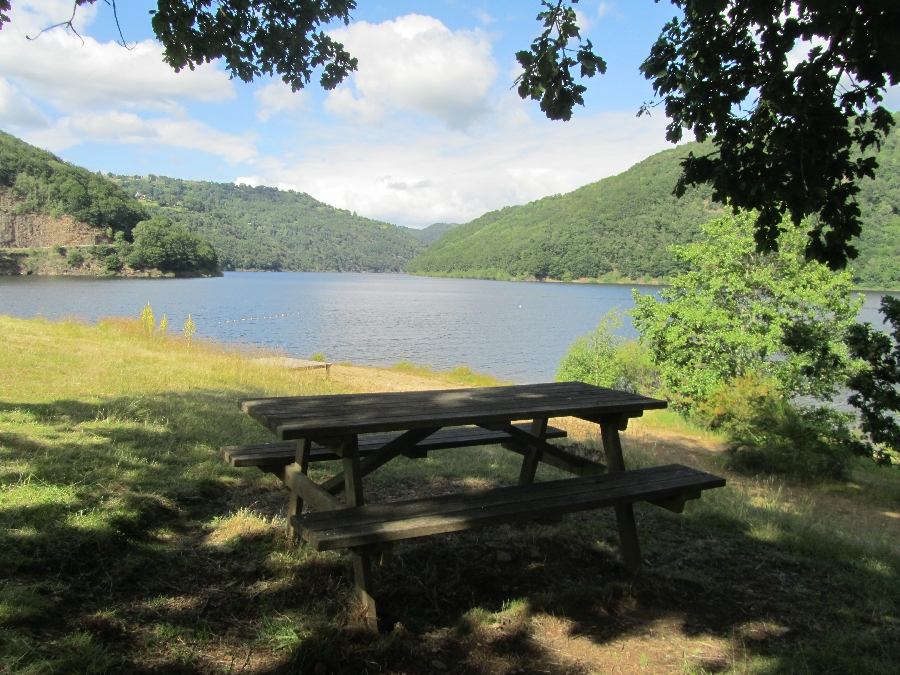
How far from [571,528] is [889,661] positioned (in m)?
1.77

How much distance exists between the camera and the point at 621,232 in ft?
259

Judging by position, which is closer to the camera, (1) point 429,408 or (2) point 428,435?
(1) point 429,408

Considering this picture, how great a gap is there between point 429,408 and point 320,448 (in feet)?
2.89

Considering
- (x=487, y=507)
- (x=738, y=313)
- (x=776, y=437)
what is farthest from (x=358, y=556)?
(x=738, y=313)

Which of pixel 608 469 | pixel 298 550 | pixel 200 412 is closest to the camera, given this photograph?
pixel 298 550

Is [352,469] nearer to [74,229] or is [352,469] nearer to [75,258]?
[75,258]

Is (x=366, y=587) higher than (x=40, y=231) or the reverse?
the reverse

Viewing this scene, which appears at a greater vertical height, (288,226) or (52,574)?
(288,226)

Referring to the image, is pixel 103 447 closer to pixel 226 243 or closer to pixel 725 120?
pixel 725 120

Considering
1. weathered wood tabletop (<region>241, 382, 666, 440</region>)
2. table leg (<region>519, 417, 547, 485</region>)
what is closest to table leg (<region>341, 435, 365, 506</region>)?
weathered wood tabletop (<region>241, 382, 666, 440</region>)

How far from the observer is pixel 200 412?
6531mm

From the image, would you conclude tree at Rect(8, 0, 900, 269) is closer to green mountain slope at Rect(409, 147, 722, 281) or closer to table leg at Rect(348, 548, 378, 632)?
table leg at Rect(348, 548, 378, 632)

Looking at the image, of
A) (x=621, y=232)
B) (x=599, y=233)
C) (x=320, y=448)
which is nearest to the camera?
(x=320, y=448)

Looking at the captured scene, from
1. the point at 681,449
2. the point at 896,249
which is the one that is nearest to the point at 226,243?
the point at 896,249
